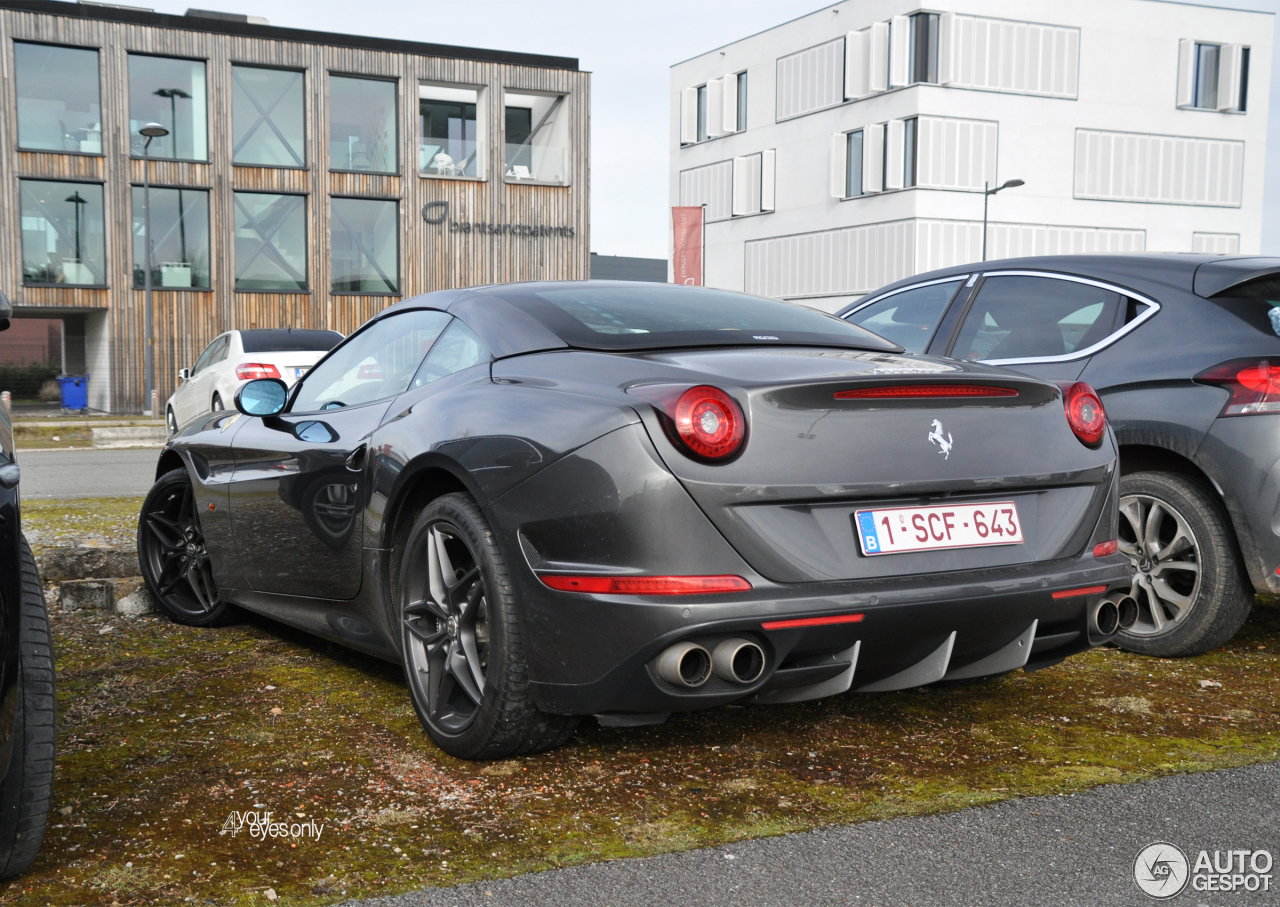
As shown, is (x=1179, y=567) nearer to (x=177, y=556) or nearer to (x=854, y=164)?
(x=177, y=556)

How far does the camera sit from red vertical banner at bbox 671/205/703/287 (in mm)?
40938

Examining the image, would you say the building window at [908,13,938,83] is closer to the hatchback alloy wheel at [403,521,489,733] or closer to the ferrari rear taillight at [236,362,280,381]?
the ferrari rear taillight at [236,362,280,381]

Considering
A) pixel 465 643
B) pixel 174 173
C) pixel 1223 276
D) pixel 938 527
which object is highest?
pixel 174 173

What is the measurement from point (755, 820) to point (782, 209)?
53588 mm

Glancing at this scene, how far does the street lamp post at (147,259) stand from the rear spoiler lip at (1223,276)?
86.0 feet

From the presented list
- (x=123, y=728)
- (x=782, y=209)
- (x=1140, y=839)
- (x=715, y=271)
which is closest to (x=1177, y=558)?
(x=1140, y=839)

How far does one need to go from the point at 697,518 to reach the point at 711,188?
58000 mm

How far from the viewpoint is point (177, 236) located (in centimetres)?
3100

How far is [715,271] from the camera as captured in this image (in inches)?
2377

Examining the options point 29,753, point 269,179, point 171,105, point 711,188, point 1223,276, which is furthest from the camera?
point 711,188

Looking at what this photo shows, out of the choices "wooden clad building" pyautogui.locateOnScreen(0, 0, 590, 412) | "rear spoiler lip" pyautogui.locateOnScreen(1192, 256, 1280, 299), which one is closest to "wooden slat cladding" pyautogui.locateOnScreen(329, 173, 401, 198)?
"wooden clad building" pyautogui.locateOnScreen(0, 0, 590, 412)

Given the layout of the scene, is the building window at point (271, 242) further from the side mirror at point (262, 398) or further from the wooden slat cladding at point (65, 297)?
the side mirror at point (262, 398)

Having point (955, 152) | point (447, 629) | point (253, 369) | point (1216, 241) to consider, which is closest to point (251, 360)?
point (253, 369)

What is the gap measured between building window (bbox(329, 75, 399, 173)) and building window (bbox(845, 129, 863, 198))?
75.7 ft
